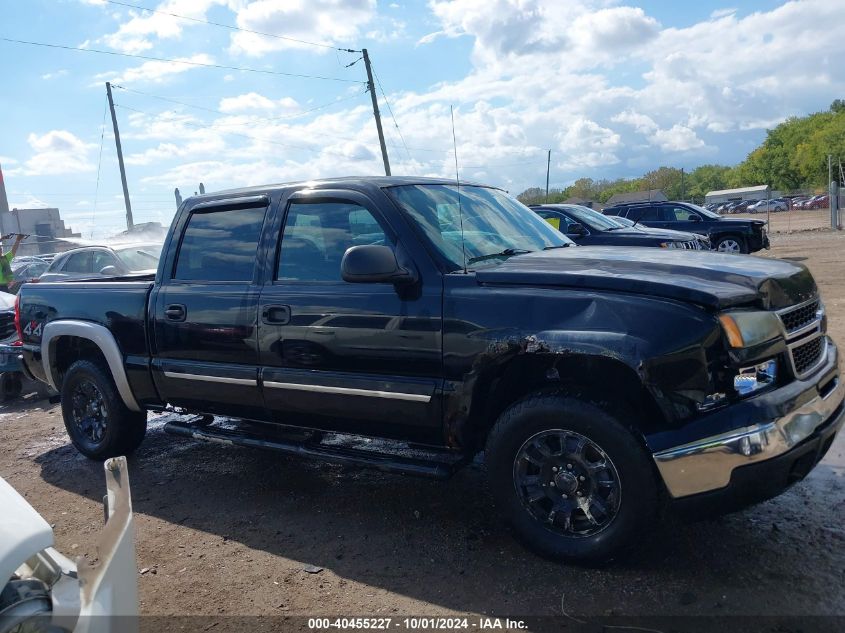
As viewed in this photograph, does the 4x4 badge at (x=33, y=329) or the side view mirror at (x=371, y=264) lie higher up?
the side view mirror at (x=371, y=264)

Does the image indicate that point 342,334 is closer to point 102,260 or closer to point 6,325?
point 6,325

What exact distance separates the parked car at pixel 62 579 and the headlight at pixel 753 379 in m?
2.43

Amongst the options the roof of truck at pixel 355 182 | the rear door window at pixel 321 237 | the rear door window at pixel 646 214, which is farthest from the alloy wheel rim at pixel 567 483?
the rear door window at pixel 646 214

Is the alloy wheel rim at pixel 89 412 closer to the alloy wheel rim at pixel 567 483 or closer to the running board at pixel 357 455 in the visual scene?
the running board at pixel 357 455

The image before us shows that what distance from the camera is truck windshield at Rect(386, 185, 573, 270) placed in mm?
3871

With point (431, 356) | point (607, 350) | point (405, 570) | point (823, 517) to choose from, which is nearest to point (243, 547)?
point (405, 570)

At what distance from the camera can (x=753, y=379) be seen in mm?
3068

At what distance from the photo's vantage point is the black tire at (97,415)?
5352 mm

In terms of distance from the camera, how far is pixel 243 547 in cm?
395

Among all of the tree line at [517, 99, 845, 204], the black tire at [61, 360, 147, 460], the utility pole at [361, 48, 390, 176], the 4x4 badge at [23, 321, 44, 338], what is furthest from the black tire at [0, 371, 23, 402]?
the tree line at [517, 99, 845, 204]

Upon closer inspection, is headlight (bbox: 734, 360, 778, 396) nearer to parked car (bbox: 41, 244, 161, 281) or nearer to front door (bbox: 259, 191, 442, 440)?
front door (bbox: 259, 191, 442, 440)

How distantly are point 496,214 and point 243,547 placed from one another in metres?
2.47

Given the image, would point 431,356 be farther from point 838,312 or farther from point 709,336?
point 838,312

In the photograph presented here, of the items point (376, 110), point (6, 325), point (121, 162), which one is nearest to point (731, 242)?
point (376, 110)
